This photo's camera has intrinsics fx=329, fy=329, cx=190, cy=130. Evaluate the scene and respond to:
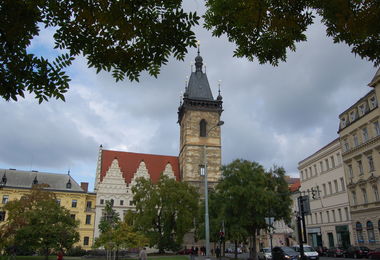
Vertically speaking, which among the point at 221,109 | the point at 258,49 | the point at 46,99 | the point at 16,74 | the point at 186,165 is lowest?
the point at 46,99

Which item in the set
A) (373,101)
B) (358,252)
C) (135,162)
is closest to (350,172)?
(373,101)

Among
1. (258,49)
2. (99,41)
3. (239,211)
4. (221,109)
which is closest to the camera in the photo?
(99,41)

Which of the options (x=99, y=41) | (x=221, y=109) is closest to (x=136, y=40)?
(x=99, y=41)

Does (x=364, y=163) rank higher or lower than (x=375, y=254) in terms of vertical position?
higher

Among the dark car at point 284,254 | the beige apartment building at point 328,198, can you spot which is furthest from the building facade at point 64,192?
the dark car at point 284,254

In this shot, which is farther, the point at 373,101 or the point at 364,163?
the point at 364,163

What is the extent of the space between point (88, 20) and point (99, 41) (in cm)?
27

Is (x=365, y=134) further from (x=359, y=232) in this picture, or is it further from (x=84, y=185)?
(x=84, y=185)

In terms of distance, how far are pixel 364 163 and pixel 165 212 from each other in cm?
2576

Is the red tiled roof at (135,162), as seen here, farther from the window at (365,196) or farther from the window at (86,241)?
the window at (365,196)

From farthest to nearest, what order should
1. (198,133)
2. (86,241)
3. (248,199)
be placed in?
1. (198,133)
2. (86,241)
3. (248,199)

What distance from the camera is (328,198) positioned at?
45.3 metres

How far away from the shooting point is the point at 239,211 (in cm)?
3269

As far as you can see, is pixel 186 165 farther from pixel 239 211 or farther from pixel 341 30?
pixel 341 30
